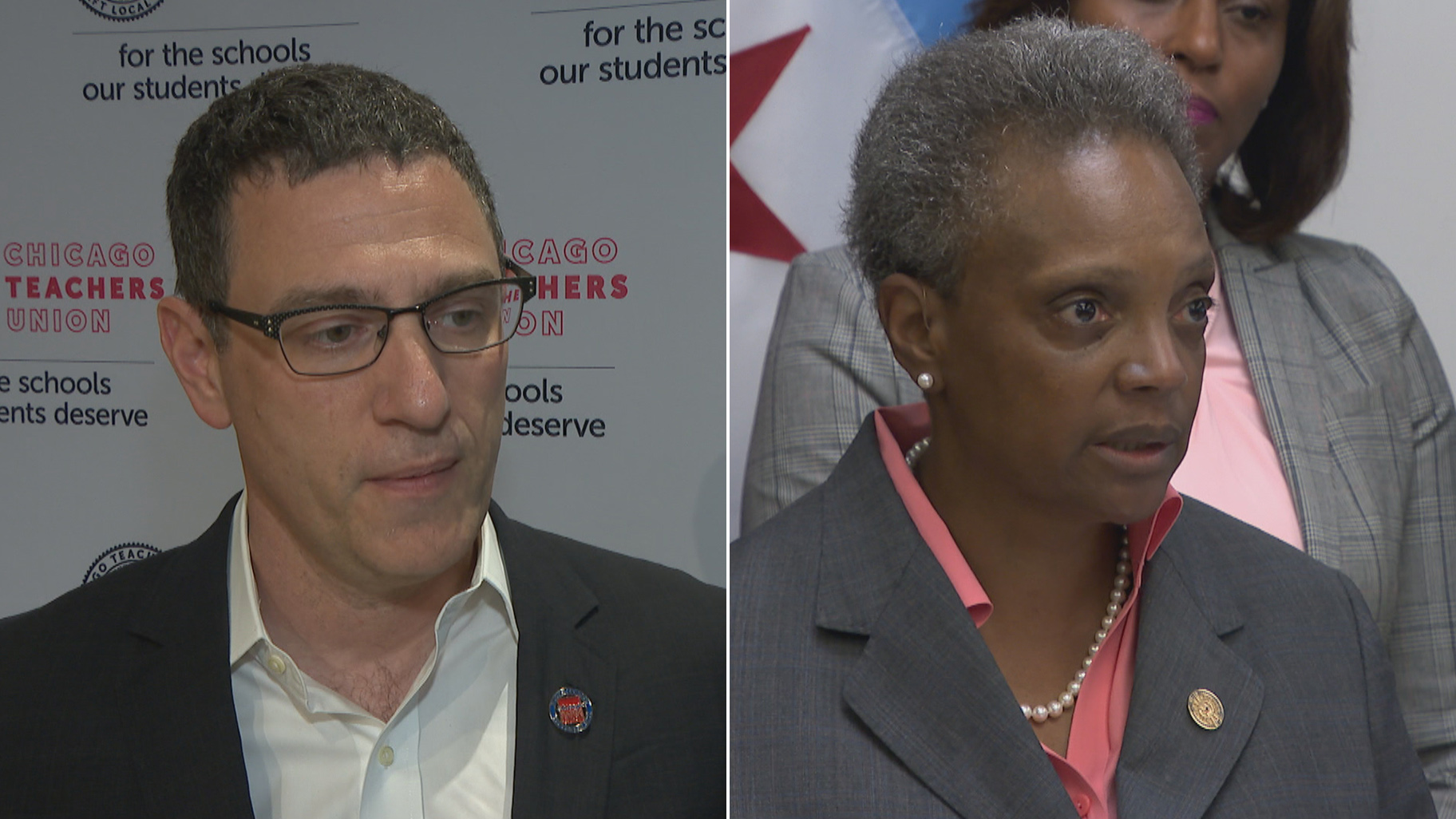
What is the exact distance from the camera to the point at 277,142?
104 cm

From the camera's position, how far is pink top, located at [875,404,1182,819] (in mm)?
1069

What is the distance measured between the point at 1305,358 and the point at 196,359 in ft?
3.76

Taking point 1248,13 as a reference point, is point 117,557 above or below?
below

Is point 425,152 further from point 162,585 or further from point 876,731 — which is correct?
point 876,731

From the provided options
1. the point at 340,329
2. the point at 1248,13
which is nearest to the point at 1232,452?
the point at 1248,13

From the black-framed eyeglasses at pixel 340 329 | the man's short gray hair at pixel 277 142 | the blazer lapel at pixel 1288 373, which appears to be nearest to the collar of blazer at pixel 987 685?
the blazer lapel at pixel 1288 373

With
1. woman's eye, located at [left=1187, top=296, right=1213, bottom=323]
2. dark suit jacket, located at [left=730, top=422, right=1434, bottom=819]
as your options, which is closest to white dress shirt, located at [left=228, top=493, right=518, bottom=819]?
dark suit jacket, located at [left=730, top=422, right=1434, bottom=819]

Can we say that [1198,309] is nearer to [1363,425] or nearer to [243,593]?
[1363,425]

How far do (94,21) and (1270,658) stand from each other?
1.43m

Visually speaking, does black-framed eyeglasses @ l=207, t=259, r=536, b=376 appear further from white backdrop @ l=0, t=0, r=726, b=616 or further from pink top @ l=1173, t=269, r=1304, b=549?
pink top @ l=1173, t=269, r=1304, b=549

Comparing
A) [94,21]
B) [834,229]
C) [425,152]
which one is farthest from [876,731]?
[94,21]

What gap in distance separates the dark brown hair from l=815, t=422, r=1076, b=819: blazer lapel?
517mm

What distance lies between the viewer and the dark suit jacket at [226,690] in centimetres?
107

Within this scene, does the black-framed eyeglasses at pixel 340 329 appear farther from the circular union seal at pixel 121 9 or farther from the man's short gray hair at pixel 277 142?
the circular union seal at pixel 121 9
